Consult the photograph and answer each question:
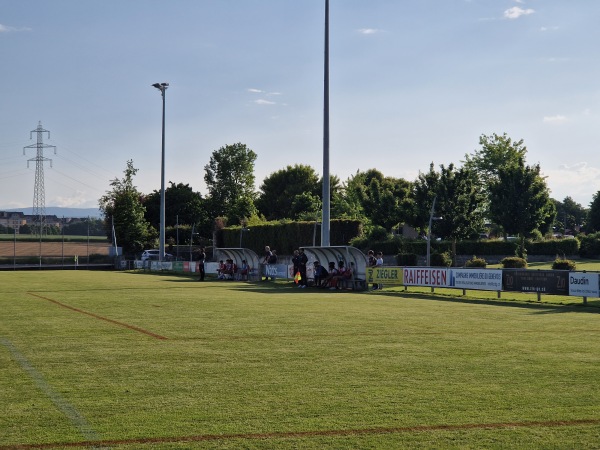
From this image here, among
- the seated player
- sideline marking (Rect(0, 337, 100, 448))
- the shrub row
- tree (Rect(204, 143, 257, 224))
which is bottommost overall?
sideline marking (Rect(0, 337, 100, 448))

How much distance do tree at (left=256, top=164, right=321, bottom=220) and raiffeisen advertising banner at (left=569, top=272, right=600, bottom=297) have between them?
324 ft

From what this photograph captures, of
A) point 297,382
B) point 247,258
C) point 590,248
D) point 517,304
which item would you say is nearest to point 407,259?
point 247,258

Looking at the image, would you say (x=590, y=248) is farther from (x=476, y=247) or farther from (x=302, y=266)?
(x=302, y=266)

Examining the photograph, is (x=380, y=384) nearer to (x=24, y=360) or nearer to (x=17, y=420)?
(x=17, y=420)

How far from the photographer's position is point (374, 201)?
312ft

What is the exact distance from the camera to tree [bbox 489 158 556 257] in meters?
74.8

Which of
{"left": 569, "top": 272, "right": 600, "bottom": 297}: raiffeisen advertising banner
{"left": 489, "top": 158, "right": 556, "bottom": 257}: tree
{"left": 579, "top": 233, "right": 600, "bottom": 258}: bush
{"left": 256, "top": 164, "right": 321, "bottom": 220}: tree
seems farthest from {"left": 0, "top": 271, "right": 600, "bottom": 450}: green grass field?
{"left": 256, "top": 164, "right": 321, "bottom": 220}: tree

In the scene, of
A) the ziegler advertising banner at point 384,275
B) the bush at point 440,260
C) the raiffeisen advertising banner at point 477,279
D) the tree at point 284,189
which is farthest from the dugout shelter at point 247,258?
the tree at point 284,189

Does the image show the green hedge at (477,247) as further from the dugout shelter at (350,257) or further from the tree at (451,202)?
the dugout shelter at (350,257)

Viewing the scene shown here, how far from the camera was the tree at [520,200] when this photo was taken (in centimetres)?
7475

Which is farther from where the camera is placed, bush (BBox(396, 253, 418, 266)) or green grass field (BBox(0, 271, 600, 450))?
bush (BBox(396, 253, 418, 266))

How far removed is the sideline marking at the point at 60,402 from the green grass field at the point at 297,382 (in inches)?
1.0

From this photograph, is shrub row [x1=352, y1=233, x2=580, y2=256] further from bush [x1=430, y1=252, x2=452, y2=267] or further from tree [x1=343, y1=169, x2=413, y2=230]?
tree [x1=343, y1=169, x2=413, y2=230]

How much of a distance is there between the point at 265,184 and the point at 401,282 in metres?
97.2
